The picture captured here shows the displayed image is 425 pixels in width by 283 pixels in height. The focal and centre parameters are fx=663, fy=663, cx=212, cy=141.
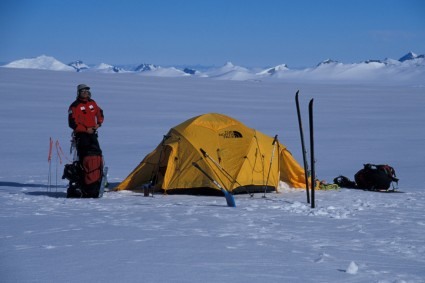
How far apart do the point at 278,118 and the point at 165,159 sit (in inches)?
717

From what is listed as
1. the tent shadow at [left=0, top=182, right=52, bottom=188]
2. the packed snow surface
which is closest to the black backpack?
the packed snow surface

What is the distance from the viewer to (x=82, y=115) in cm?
1019

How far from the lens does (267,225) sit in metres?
7.66

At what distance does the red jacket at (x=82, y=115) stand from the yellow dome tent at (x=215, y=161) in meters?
1.22

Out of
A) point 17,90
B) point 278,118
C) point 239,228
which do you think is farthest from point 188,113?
point 239,228

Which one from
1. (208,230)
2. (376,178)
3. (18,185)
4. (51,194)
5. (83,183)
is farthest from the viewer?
(18,185)

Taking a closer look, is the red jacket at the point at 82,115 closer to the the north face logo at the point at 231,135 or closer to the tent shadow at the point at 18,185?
the tent shadow at the point at 18,185

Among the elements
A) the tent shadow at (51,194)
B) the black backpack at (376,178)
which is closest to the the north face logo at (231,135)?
the black backpack at (376,178)

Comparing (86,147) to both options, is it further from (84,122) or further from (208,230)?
(208,230)

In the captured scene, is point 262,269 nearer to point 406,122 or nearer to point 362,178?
point 362,178

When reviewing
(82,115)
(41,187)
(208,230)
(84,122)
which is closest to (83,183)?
(84,122)

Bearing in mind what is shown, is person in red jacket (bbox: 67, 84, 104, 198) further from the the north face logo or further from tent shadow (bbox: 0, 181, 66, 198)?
the the north face logo

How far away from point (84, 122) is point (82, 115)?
0.37 feet

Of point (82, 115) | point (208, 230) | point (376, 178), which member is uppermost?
point (82, 115)
